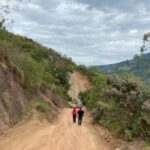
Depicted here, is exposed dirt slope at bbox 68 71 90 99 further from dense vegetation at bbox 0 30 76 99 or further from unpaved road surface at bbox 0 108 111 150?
unpaved road surface at bbox 0 108 111 150

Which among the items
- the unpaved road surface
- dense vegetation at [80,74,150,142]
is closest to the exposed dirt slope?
dense vegetation at [80,74,150,142]

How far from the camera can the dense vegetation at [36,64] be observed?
38.0 metres

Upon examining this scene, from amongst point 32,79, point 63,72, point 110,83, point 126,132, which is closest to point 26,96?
point 32,79

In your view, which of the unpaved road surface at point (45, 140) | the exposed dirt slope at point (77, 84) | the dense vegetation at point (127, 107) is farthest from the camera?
the exposed dirt slope at point (77, 84)

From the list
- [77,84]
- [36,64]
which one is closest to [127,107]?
[36,64]

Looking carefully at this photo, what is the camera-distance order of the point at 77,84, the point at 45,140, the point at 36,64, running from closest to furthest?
the point at 45,140
the point at 36,64
the point at 77,84

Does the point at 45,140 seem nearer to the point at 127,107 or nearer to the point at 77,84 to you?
the point at 127,107

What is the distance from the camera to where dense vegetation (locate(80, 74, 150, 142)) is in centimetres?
2481

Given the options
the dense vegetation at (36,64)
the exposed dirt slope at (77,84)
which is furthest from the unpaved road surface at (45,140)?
the exposed dirt slope at (77,84)

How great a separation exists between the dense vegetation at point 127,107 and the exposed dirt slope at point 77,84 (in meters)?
61.1

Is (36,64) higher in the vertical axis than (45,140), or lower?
higher

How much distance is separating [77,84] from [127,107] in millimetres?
70749

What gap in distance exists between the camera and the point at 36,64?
46.4 metres

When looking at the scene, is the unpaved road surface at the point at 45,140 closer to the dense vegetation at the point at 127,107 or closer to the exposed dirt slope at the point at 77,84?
the dense vegetation at the point at 127,107
